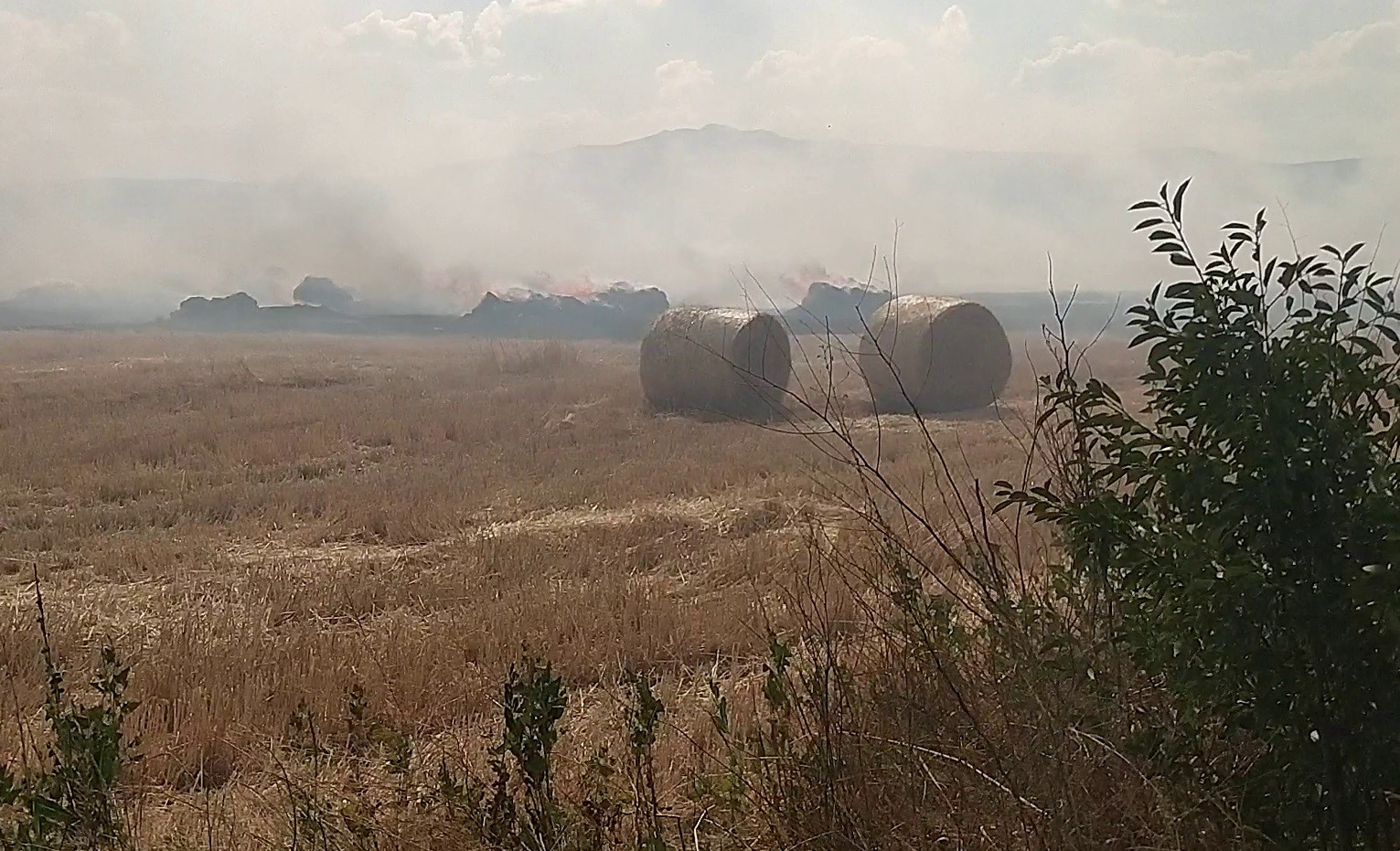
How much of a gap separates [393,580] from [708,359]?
8.60m

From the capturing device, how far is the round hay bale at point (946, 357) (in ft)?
47.5

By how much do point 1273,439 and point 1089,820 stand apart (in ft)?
2.80

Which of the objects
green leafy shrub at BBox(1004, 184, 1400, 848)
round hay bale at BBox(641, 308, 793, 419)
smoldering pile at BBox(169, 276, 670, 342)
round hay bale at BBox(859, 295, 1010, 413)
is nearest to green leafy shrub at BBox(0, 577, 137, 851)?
green leafy shrub at BBox(1004, 184, 1400, 848)

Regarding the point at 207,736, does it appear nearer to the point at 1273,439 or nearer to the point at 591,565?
the point at 591,565

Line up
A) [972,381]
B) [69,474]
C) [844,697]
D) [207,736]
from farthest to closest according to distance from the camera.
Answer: [972,381] → [69,474] → [207,736] → [844,697]

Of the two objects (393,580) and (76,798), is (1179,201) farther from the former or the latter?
(393,580)

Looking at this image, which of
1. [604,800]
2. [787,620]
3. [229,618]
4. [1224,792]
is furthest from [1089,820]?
[229,618]

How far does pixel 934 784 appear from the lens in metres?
2.53

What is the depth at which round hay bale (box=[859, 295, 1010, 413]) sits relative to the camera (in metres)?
14.5

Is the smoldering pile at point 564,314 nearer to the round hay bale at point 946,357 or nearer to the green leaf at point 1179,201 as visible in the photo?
the round hay bale at point 946,357

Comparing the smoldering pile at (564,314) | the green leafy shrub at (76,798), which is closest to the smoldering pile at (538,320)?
the smoldering pile at (564,314)

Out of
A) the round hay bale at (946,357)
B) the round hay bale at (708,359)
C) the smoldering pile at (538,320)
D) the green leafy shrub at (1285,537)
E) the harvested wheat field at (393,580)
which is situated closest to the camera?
the green leafy shrub at (1285,537)

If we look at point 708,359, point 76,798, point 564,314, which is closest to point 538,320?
point 564,314

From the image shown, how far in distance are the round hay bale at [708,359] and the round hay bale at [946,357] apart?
135 centimetres
